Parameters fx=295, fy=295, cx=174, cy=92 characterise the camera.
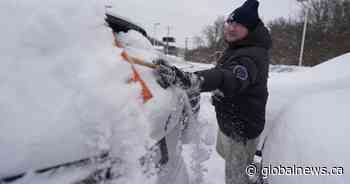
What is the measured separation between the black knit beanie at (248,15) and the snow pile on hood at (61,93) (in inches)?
48.8

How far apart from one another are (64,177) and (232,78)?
4.08ft

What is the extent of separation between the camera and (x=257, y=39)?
2.27 metres

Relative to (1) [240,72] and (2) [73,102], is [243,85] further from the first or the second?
(2) [73,102]

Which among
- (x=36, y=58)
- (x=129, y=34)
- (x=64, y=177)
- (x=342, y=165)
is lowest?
(x=342, y=165)

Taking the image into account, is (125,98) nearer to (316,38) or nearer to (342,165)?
(342,165)

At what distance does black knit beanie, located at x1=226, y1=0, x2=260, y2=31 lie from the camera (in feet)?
7.47

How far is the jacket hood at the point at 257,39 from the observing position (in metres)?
2.26

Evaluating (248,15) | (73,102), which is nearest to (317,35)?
(248,15)

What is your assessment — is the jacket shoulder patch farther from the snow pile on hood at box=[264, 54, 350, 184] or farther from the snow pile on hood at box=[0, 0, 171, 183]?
the snow pile on hood at box=[0, 0, 171, 183]

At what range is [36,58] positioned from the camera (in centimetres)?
117

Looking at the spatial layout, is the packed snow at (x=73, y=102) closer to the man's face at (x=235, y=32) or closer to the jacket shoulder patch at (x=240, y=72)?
the jacket shoulder patch at (x=240, y=72)

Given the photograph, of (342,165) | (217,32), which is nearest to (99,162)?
(342,165)

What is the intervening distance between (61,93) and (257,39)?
1.62 meters

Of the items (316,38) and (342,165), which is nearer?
(342,165)
